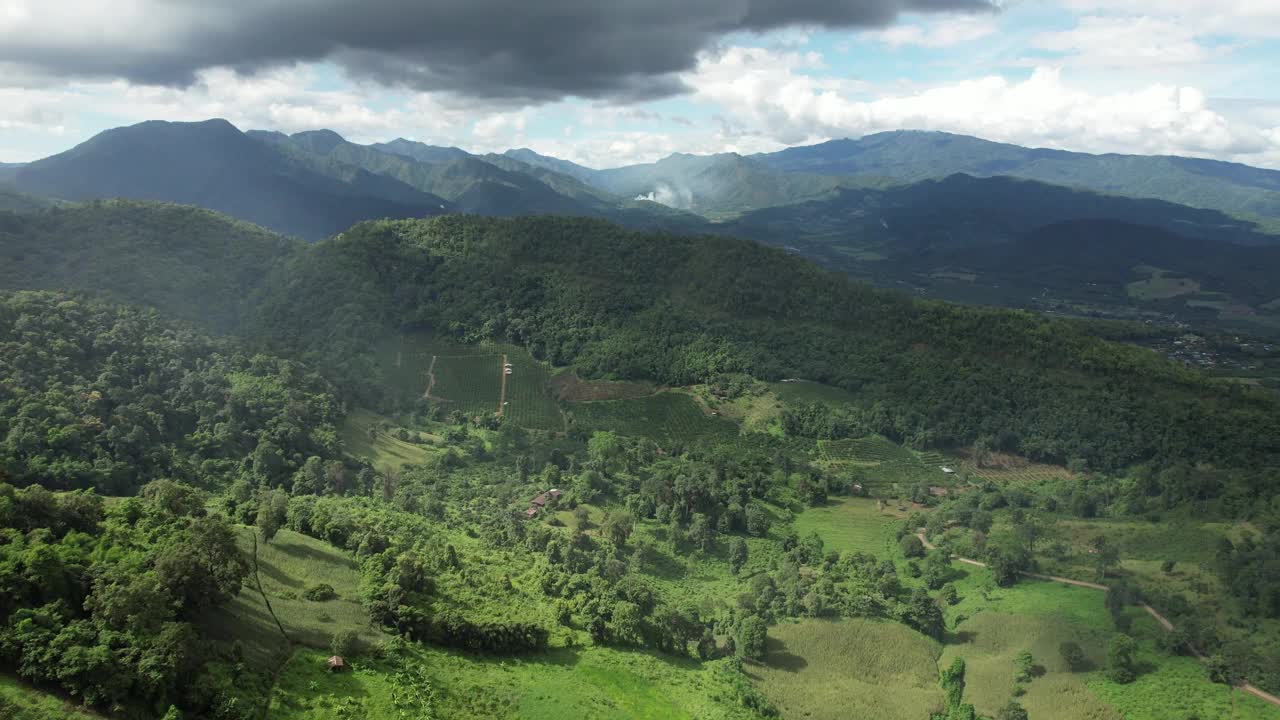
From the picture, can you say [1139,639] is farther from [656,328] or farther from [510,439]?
[656,328]

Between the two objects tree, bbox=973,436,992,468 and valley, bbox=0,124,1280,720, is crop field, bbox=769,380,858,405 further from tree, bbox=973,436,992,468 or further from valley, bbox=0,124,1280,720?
tree, bbox=973,436,992,468

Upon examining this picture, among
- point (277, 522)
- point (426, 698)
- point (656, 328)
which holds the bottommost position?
point (426, 698)

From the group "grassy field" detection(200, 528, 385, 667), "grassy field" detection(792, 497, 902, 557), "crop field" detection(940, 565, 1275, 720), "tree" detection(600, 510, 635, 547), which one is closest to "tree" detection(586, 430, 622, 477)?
"tree" detection(600, 510, 635, 547)

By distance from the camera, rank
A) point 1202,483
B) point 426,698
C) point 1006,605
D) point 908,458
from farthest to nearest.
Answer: point 908,458 < point 1202,483 < point 1006,605 < point 426,698

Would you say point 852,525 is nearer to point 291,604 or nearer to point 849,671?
point 849,671

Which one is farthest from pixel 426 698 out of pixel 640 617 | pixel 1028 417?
pixel 1028 417

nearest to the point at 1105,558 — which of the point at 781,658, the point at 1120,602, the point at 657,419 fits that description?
the point at 1120,602
